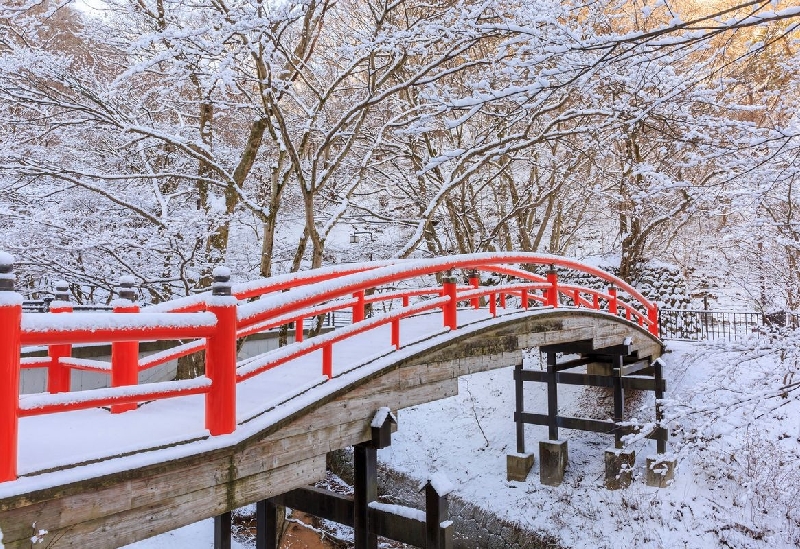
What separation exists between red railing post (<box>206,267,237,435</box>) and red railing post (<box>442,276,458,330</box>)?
10.0 feet

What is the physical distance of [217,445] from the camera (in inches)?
Answer: 145

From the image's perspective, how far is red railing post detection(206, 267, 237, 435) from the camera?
12.1ft

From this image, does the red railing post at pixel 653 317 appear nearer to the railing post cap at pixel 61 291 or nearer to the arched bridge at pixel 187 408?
the arched bridge at pixel 187 408

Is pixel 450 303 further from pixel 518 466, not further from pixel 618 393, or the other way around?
pixel 518 466

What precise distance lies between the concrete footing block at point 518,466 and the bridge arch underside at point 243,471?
5993 mm

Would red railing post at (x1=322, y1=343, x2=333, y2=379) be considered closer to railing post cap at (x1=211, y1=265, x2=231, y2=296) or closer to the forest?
railing post cap at (x1=211, y1=265, x2=231, y2=296)

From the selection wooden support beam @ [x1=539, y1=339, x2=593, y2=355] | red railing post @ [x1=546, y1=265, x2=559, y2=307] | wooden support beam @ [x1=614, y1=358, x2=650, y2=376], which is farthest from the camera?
wooden support beam @ [x1=614, y1=358, x2=650, y2=376]

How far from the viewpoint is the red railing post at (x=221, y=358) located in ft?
12.1

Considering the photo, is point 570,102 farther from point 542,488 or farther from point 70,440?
point 70,440

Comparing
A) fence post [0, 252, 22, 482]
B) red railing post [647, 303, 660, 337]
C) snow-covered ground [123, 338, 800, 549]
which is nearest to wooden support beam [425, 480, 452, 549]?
snow-covered ground [123, 338, 800, 549]

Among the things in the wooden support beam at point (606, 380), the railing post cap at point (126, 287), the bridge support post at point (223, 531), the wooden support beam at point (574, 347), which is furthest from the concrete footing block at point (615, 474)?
the railing post cap at point (126, 287)

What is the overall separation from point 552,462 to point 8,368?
1129cm

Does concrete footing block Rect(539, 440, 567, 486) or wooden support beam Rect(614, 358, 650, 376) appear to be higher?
wooden support beam Rect(614, 358, 650, 376)

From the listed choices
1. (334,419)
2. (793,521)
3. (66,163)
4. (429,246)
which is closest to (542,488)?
(793,521)
